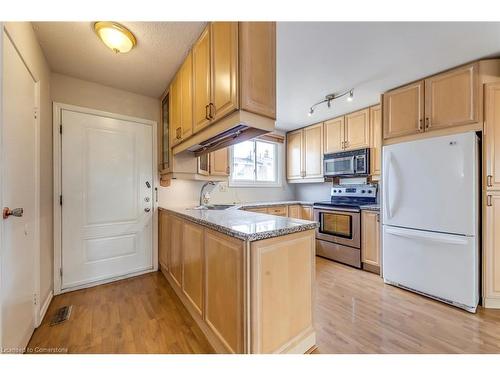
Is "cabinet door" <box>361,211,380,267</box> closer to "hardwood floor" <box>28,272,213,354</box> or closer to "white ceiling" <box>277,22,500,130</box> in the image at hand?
"white ceiling" <box>277,22,500,130</box>

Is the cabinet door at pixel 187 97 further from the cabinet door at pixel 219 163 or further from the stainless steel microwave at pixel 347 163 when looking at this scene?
the stainless steel microwave at pixel 347 163

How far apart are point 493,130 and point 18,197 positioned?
12.4 ft

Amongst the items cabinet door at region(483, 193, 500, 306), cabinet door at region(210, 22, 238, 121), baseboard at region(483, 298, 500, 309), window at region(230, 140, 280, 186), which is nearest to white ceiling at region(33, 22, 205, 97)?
cabinet door at region(210, 22, 238, 121)

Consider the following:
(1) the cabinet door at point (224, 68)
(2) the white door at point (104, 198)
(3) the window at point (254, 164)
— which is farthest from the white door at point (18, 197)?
(3) the window at point (254, 164)

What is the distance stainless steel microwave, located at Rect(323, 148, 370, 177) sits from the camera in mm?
3076

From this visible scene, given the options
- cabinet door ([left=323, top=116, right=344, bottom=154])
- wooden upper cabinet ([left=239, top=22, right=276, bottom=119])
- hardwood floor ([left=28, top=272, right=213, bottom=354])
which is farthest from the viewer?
cabinet door ([left=323, top=116, right=344, bottom=154])

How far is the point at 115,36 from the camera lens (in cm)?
162

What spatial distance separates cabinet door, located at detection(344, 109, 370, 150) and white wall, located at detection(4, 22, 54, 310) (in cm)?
359

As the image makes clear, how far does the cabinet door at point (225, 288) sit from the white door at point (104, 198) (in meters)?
1.66

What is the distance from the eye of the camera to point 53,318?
1.81 m

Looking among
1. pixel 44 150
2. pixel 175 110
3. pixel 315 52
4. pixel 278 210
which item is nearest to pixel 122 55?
pixel 175 110

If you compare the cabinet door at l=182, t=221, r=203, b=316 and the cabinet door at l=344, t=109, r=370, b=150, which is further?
the cabinet door at l=344, t=109, r=370, b=150

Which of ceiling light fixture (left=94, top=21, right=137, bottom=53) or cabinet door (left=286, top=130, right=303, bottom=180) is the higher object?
ceiling light fixture (left=94, top=21, right=137, bottom=53)
